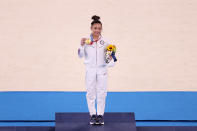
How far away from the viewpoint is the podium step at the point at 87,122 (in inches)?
187

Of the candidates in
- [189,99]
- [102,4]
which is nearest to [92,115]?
[189,99]

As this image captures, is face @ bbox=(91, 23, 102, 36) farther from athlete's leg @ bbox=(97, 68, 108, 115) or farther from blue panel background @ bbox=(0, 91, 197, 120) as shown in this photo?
blue panel background @ bbox=(0, 91, 197, 120)

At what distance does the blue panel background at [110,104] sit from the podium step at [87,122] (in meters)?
0.72

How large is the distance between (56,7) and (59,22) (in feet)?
0.97

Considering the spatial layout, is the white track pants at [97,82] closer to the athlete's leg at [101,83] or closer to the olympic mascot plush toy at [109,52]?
the athlete's leg at [101,83]

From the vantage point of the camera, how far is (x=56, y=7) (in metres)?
7.92

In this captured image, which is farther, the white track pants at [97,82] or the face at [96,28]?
the white track pants at [97,82]

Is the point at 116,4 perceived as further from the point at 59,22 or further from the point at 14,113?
the point at 14,113

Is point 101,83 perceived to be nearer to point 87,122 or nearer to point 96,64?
point 96,64

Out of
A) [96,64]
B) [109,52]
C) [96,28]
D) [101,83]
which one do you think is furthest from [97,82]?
[96,28]

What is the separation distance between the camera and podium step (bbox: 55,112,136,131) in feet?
15.6

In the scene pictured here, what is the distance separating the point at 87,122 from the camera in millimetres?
4879

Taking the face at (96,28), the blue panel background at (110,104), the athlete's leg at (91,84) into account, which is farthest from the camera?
the blue panel background at (110,104)

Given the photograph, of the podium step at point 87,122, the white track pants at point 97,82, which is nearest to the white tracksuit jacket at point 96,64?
the white track pants at point 97,82
